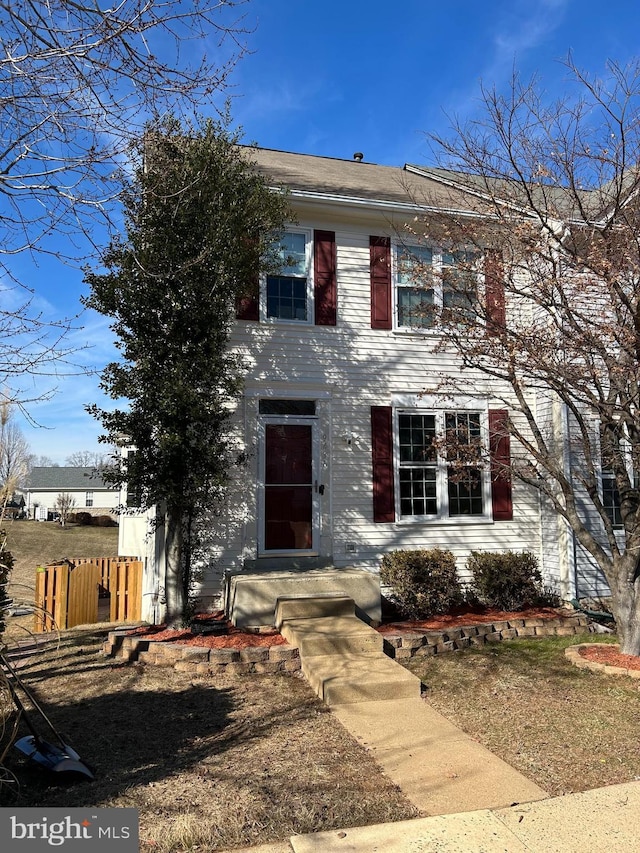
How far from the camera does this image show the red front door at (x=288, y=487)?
28.0 ft

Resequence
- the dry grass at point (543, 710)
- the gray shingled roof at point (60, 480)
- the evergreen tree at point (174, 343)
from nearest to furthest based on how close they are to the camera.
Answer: the dry grass at point (543, 710) < the evergreen tree at point (174, 343) < the gray shingled roof at point (60, 480)

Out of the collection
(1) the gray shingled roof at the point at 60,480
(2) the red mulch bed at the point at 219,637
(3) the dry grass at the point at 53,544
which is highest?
(1) the gray shingled roof at the point at 60,480

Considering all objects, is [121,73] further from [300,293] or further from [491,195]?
[300,293]

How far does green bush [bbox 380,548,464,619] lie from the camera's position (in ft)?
26.3

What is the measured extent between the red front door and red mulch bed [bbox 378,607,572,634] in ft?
5.94

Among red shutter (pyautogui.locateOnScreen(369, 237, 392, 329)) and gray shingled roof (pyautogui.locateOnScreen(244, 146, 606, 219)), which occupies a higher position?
gray shingled roof (pyautogui.locateOnScreen(244, 146, 606, 219))

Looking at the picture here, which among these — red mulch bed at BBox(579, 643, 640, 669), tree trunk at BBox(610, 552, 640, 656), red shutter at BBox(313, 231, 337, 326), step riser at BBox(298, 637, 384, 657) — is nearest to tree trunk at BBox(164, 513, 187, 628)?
step riser at BBox(298, 637, 384, 657)

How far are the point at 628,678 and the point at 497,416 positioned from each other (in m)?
4.61

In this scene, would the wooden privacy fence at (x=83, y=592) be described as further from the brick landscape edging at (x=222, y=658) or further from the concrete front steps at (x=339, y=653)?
the concrete front steps at (x=339, y=653)

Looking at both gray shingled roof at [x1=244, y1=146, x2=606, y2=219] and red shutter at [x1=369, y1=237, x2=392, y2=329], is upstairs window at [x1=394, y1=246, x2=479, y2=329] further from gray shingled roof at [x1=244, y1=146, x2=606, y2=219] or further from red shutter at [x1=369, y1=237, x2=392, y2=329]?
gray shingled roof at [x1=244, y1=146, x2=606, y2=219]

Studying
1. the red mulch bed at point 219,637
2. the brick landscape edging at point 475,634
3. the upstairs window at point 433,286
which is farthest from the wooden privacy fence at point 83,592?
the upstairs window at point 433,286

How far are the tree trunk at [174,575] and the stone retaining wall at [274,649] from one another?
531 mm

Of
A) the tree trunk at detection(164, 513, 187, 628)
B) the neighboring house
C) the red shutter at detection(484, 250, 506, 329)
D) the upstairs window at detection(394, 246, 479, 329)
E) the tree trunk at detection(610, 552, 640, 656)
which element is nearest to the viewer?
the tree trunk at detection(610, 552, 640, 656)

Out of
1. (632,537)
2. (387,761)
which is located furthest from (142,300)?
(632,537)
